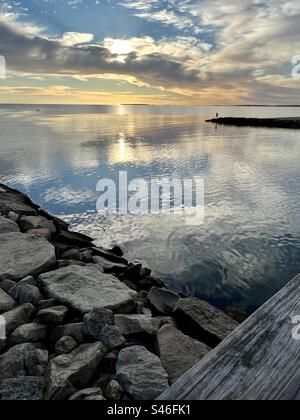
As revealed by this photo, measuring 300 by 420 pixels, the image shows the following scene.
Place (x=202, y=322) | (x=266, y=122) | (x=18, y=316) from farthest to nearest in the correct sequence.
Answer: (x=266, y=122)
(x=202, y=322)
(x=18, y=316)

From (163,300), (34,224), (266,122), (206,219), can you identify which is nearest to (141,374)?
(163,300)

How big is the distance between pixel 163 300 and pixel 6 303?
2.62m

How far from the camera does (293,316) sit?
249 cm

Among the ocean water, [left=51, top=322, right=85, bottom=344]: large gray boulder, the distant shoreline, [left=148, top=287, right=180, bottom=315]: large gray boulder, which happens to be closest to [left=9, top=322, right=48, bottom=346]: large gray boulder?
[left=51, top=322, right=85, bottom=344]: large gray boulder

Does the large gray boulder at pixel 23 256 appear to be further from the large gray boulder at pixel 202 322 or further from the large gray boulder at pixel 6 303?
the large gray boulder at pixel 202 322

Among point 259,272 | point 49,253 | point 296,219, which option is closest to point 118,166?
point 296,219

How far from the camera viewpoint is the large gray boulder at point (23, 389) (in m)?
3.05

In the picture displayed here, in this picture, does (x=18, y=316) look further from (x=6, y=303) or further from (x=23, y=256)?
(x=23, y=256)

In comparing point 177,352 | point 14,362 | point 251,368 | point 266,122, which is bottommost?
point 177,352

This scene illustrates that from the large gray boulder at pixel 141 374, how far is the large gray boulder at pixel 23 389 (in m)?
0.74

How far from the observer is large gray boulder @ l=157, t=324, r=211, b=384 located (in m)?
3.68

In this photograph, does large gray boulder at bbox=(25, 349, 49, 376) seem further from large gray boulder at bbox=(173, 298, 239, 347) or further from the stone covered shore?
large gray boulder at bbox=(173, 298, 239, 347)

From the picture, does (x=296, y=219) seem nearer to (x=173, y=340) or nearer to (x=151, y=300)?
(x=151, y=300)

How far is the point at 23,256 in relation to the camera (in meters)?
6.20
